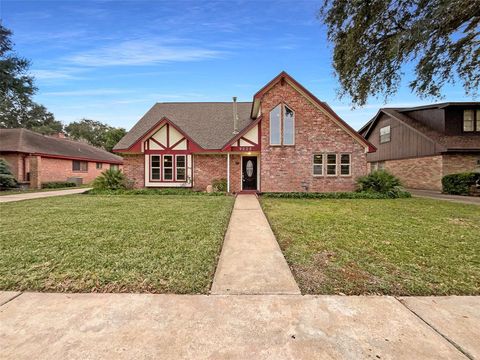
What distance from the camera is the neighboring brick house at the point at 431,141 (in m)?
16.5

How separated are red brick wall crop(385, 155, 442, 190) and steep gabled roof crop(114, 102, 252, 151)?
13898mm

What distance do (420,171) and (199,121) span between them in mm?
17893

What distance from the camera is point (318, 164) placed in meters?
14.6

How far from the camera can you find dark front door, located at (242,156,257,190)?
15.3 m

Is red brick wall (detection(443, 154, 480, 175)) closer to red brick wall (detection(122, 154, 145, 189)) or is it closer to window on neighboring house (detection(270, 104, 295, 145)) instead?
window on neighboring house (detection(270, 104, 295, 145))

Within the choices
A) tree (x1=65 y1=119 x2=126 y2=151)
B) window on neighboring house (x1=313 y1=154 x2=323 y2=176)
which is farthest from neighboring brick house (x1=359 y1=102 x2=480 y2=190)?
tree (x1=65 y1=119 x2=126 y2=151)

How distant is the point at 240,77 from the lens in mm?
19688

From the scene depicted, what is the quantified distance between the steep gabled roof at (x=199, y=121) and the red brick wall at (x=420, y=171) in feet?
45.6

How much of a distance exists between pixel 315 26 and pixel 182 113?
11418 millimetres

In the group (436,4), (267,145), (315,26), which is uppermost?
(315,26)

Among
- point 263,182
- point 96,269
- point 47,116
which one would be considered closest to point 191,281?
point 96,269

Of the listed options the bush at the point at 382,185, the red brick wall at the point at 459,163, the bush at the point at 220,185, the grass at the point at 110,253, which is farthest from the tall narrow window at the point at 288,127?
the red brick wall at the point at 459,163

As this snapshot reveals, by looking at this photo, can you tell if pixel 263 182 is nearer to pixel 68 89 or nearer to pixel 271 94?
pixel 271 94

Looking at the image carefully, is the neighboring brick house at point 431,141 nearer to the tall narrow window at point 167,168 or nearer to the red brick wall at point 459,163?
the red brick wall at point 459,163
